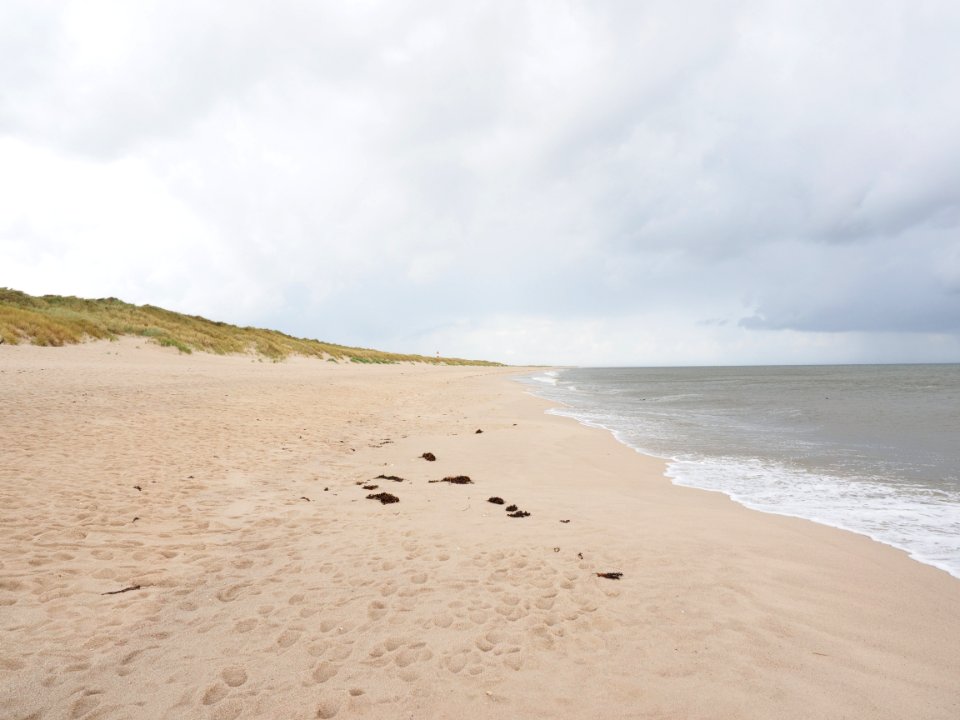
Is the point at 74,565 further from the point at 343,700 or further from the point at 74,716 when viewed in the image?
the point at 343,700

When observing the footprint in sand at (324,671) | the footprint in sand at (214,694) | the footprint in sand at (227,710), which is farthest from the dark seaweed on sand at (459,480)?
the footprint in sand at (227,710)

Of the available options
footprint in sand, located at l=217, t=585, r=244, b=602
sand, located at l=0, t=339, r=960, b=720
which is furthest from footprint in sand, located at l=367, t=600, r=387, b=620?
footprint in sand, located at l=217, t=585, r=244, b=602

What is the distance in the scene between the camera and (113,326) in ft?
102

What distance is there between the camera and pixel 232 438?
11.1 meters

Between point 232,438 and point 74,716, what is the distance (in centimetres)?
875

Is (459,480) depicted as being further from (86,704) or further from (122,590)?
(86,704)

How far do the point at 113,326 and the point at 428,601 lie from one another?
1402 inches

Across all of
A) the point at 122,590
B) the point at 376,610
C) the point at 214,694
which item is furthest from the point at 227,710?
the point at 122,590

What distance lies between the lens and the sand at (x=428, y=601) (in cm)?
321

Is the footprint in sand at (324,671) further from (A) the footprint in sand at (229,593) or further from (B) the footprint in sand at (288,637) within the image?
(A) the footprint in sand at (229,593)

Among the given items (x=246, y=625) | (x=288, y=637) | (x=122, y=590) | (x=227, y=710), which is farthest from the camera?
(x=122, y=590)

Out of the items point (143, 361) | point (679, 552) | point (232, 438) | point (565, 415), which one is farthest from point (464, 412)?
point (143, 361)

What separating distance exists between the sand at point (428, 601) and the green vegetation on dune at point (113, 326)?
21.3 metres

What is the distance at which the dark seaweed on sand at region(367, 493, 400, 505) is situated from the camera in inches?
293
